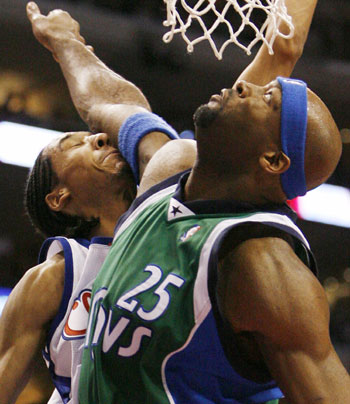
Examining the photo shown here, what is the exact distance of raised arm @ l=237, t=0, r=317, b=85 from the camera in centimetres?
223

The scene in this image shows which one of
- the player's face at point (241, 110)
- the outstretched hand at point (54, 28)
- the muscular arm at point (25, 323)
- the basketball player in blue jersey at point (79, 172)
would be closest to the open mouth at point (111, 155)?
the basketball player in blue jersey at point (79, 172)

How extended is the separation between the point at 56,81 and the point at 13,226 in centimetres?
168

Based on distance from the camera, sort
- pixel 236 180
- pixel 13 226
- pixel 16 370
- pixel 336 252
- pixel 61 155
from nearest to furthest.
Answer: pixel 236 180 → pixel 16 370 → pixel 61 155 → pixel 13 226 → pixel 336 252

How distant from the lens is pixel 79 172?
2.42 metres

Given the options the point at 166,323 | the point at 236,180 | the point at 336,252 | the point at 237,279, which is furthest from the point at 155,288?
the point at 336,252

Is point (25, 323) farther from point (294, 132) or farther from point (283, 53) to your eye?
point (283, 53)

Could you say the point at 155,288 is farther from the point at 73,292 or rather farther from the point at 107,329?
the point at 73,292

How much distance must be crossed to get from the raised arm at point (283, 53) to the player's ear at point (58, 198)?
27.1 inches

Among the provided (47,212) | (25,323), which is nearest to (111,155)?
(47,212)

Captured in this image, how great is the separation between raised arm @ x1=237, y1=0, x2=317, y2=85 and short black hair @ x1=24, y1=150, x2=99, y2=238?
71cm

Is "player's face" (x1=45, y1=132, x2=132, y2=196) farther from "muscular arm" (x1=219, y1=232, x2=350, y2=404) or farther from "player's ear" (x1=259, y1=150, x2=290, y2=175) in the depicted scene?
"muscular arm" (x1=219, y1=232, x2=350, y2=404)

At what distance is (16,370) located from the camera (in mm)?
2160

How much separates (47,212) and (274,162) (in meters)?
1.04

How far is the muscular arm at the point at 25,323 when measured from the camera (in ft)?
7.07
